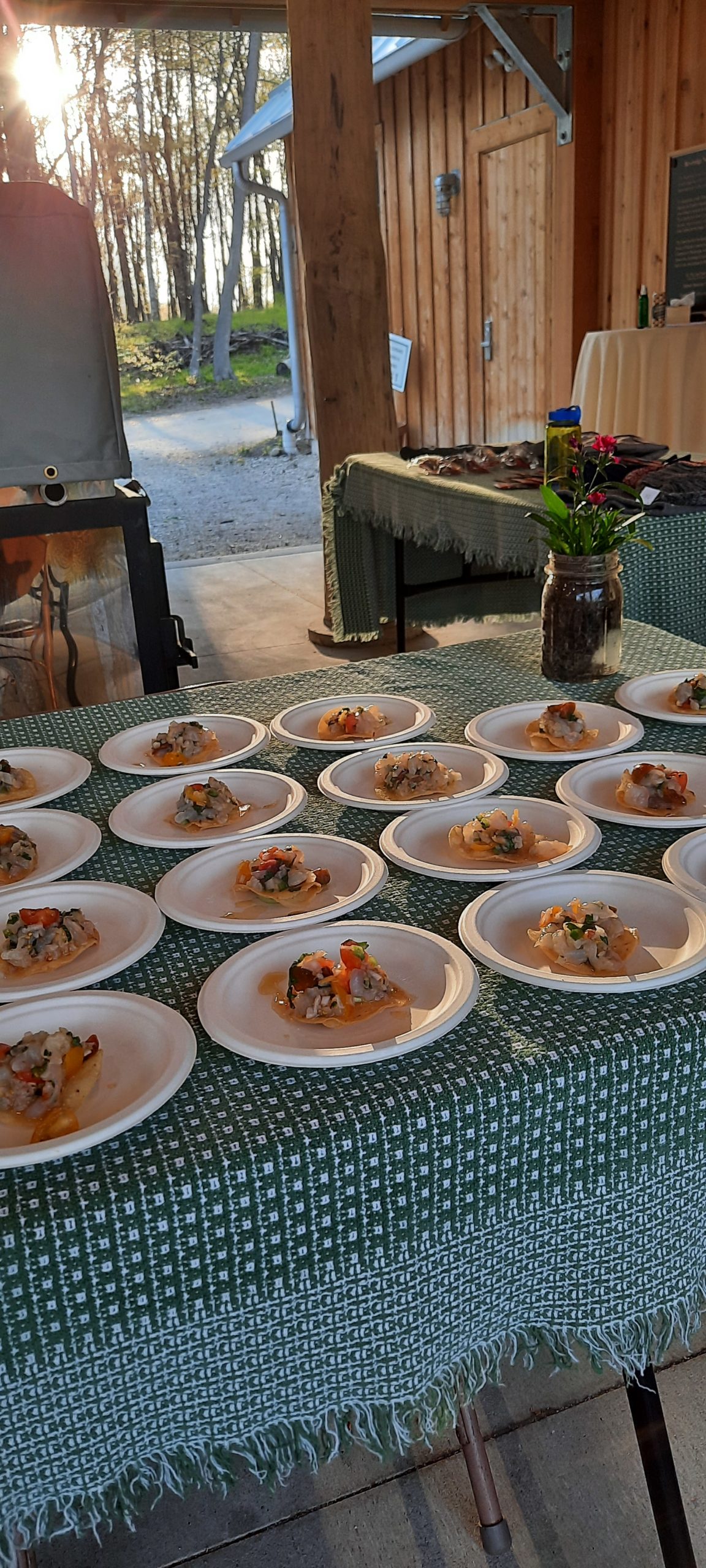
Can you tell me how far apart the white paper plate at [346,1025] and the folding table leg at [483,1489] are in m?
0.61

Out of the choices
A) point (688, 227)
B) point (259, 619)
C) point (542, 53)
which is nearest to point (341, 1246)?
point (259, 619)

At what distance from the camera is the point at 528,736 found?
4.60ft

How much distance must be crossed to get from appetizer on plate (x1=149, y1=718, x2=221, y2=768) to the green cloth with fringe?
182 centimetres

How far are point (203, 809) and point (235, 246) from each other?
259 inches

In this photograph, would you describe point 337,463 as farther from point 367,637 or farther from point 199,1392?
point 199,1392

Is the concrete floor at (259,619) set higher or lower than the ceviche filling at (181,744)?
lower

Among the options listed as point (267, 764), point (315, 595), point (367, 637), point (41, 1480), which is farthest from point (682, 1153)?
point (315, 595)

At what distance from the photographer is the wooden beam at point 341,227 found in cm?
411

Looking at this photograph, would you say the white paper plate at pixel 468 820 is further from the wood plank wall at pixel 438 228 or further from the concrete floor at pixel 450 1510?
the wood plank wall at pixel 438 228

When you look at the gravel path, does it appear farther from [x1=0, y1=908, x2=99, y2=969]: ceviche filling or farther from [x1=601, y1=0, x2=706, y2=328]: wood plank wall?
[x1=0, y1=908, x2=99, y2=969]: ceviche filling

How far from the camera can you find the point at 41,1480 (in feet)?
2.37

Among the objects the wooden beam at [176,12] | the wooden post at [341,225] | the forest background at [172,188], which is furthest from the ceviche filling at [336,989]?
the forest background at [172,188]

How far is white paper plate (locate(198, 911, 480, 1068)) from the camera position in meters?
0.80

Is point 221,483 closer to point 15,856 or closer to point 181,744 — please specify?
point 181,744
